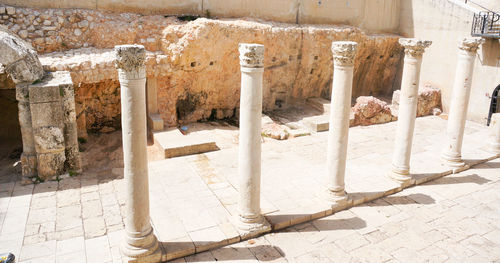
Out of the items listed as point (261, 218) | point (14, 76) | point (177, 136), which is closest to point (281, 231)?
point (261, 218)

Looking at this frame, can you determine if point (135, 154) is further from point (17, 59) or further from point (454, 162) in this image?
point (454, 162)

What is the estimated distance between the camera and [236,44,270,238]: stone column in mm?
6685

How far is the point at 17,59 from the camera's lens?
9.09 metres

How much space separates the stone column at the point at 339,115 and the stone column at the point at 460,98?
3.92m

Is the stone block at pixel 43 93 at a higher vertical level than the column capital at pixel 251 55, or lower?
lower

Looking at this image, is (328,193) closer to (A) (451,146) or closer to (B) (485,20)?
(A) (451,146)

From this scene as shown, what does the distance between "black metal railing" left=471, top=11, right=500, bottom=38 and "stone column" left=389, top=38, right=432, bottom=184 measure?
21.7 ft

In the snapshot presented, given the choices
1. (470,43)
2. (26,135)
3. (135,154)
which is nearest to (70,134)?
(26,135)

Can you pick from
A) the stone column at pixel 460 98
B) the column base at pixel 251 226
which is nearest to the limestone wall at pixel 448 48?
the stone column at pixel 460 98

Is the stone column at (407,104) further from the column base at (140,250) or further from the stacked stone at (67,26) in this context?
the stacked stone at (67,26)

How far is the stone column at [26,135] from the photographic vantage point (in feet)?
30.1

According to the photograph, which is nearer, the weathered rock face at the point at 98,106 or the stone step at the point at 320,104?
the weathered rock face at the point at 98,106

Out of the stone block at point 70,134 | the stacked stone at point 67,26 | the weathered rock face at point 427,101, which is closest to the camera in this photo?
the stone block at point 70,134

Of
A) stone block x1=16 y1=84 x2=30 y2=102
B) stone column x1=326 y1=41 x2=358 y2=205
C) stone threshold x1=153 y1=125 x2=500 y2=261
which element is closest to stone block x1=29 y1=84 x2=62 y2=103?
stone block x1=16 y1=84 x2=30 y2=102
